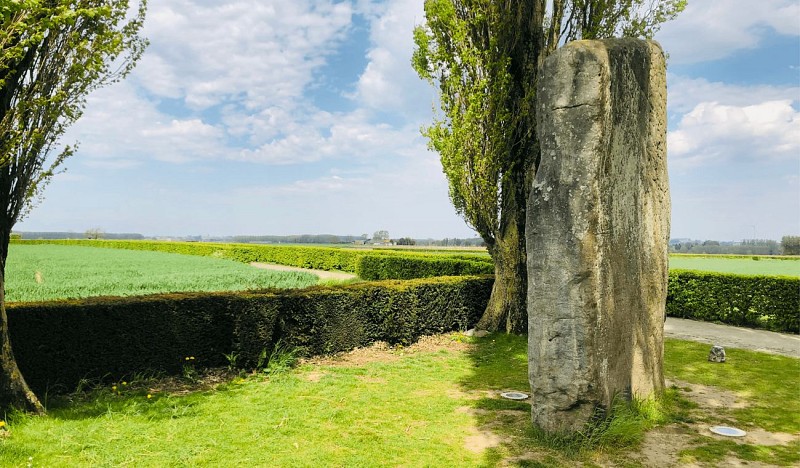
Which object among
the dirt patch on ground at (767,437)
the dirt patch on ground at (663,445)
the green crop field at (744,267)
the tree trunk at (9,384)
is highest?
the green crop field at (744,267)

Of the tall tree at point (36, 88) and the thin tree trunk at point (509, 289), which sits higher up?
the tall tree at point (36, 88)

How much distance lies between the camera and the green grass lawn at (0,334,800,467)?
4977 mm

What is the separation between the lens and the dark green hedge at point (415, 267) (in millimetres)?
15011

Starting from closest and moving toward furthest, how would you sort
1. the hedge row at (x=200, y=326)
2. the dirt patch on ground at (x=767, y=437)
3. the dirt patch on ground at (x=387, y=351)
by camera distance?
the dirt patch on ground at (x=767, y=437)
the hedge row at (x=200, y=326)
the dirt patch on ground at (x=387, y=351)

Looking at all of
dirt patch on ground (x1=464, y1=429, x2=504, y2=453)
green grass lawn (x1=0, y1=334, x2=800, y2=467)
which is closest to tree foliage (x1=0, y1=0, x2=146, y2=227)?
green grass lawn (x1=0, y1=334, x2=800, y2=467)

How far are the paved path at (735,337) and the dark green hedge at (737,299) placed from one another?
1.44 ft

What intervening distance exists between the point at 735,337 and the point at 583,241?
29.5 feet

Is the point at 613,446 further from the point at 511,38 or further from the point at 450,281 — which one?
the point at 511,38

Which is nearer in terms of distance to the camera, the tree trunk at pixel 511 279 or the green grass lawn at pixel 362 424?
the green grass lawn at pixel 362 424

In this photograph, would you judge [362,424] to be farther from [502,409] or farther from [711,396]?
[711,396]

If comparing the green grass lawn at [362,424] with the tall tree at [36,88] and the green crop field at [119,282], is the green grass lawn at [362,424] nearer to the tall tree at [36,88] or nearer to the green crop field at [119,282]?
Result: the tall tree at [36,88]

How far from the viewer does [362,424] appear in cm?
591

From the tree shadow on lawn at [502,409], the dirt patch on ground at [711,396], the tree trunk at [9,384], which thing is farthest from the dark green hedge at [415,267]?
the tree trunk at [9,384]

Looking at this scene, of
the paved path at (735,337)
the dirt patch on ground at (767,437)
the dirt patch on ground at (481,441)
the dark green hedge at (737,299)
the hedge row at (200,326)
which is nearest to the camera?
the dirt patch on ground at (481,441)
